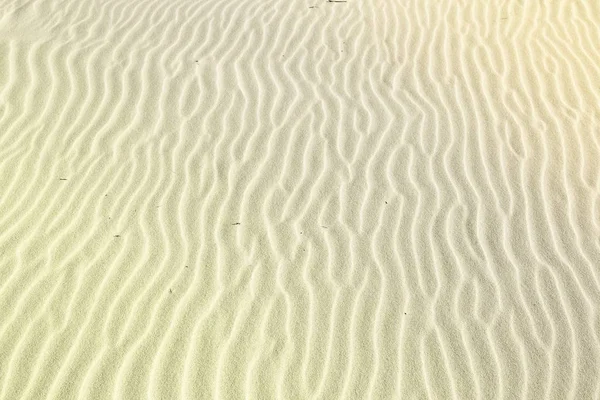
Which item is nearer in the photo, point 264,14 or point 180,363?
point 180,363

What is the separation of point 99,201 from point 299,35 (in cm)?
306

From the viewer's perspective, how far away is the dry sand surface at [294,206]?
3.32 meters

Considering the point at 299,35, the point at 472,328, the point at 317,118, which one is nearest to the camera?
the point at 472,328

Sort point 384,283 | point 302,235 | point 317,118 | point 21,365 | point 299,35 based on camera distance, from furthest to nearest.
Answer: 1. point 299,35
2. point 317,118
3. point 302,235
4. point 384,283
5. point 21,365

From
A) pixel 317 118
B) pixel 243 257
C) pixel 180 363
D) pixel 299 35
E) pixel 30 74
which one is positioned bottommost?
pixel 180 363

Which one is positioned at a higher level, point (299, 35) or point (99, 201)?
point (299, 35)

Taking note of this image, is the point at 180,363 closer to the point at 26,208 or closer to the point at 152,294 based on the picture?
the point at 152,294

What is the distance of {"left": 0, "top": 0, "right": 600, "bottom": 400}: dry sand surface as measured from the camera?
3324mm

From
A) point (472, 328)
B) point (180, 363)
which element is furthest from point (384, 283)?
point (180, 363)

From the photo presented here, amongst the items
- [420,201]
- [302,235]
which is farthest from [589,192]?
[302,235]

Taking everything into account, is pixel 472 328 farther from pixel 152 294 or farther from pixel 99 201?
pixel 99 201

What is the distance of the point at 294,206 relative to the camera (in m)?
4.32

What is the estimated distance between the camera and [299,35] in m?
6.38

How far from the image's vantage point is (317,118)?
17.0 ft
